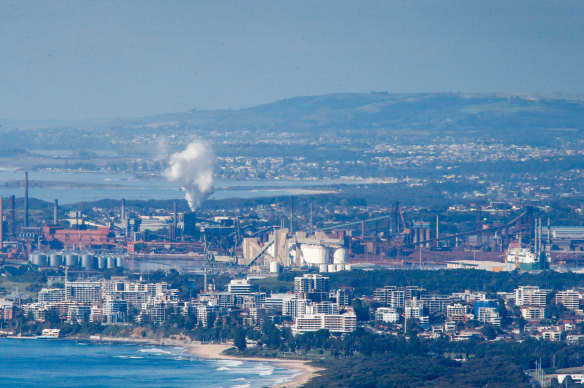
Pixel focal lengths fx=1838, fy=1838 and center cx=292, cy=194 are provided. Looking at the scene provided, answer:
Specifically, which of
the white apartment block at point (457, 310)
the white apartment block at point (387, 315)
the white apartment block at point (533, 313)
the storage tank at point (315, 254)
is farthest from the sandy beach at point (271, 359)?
the storage tank at point (315, 254)

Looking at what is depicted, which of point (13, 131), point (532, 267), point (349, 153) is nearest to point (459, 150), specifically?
point (349, 153)

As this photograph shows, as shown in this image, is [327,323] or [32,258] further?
[32,258]

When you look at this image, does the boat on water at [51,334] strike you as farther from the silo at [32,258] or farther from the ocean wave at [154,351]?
the silo at [32,258]

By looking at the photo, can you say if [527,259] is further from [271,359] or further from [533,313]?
[271,359]

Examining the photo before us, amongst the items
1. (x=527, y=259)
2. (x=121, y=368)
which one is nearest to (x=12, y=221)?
(x=527, y=259)

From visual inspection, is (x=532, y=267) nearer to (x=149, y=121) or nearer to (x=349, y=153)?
(x=349, y=153)

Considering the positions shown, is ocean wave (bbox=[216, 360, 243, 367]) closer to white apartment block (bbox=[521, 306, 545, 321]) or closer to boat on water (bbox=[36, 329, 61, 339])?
boat on water (bbox=[36, 329, 61, 339])
